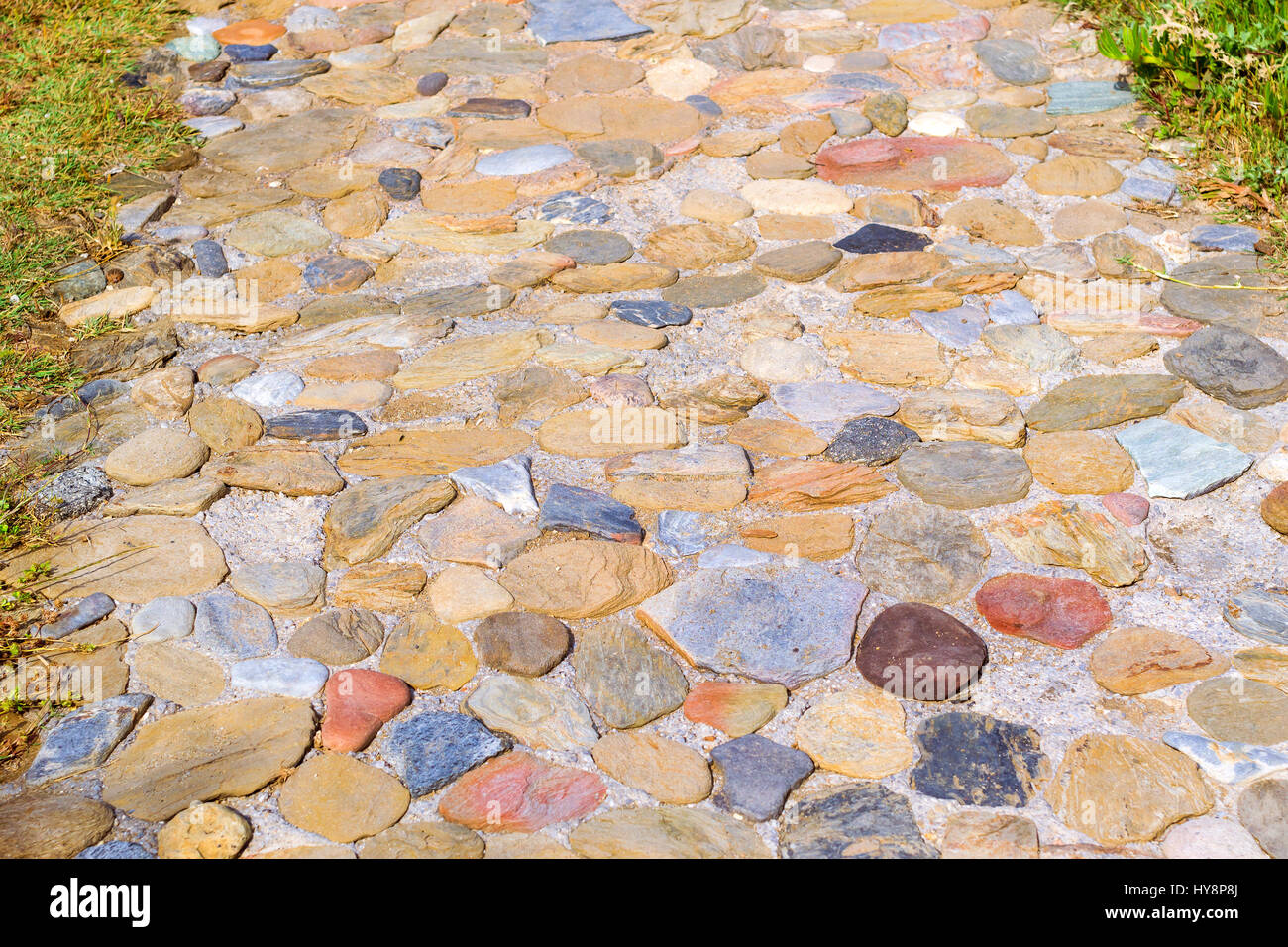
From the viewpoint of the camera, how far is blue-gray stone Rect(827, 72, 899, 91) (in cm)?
444

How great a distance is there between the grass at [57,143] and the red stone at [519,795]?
70.5 inches

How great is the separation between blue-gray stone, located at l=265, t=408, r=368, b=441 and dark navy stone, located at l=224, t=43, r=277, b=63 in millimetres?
2639

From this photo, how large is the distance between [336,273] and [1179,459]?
8.36ft

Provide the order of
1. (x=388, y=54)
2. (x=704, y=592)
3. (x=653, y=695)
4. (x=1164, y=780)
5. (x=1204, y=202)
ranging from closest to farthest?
(x=1164, y=780)
(x=653, y=695)
(x=704, y=592)
(x=1204, y=202)
(x=388, y=54)

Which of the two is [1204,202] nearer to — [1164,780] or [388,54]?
[1164,780]

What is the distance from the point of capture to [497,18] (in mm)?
5047

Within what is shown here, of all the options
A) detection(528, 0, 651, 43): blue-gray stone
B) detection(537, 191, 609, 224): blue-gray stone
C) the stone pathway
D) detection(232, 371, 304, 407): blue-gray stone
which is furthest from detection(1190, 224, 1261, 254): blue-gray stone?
detection(232, 371, 304, 407): blue-gray stone

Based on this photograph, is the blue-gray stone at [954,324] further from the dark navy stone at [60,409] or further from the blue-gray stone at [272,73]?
the blue-gray stone at [272,73]

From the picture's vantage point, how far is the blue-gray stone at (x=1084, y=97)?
4.25m

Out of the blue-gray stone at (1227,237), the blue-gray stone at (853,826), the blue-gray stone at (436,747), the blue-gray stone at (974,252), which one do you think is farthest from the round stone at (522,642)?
the blue-gray stone at (1227,237)

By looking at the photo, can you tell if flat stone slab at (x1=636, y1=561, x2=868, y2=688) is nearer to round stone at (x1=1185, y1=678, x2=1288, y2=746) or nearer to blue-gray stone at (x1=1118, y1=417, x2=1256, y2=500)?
round stone at (x1=1185, y1=678, x2=1288, y2=746)
